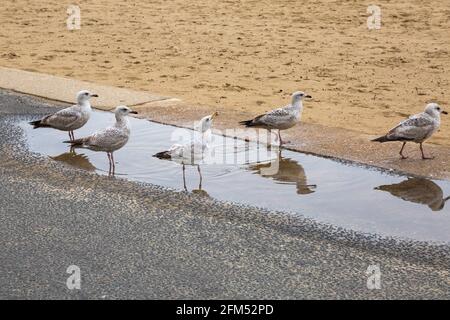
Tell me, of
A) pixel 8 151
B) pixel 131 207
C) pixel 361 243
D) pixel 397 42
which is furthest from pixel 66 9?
pixel 361 243

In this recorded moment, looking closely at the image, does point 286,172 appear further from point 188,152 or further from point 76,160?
point 76,160

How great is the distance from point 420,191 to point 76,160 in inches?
154

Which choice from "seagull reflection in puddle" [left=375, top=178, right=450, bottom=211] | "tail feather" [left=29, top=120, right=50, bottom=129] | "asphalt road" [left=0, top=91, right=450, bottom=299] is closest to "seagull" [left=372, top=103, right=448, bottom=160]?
"seagull reflection in puddle" [left=375, top=178, right=450, bottom=211]

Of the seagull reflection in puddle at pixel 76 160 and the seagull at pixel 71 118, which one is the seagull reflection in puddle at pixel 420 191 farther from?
the seagull at pixel 71 118

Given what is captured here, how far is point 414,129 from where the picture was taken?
360 inches

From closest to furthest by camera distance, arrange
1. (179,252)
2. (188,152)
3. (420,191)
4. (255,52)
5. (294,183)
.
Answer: (179,252), (420,191), (294,183), (188,152), (255,52)

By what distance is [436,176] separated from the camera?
329 inches

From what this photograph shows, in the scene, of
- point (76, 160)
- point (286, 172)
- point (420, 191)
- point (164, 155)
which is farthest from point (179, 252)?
point (76, 160)

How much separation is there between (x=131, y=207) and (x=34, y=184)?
1284 mm

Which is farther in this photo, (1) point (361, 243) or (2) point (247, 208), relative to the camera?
A: (2) point (247, 208)

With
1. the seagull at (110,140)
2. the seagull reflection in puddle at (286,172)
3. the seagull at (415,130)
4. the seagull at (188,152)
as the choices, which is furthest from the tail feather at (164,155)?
the seagull at (415,130)

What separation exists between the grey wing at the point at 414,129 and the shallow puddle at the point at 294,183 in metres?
0.77
